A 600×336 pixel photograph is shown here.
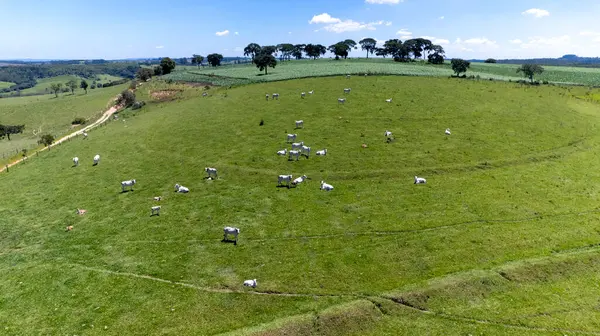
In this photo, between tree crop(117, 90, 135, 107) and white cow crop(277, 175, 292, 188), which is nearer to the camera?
white cow crop(277, 175, 292, 188)

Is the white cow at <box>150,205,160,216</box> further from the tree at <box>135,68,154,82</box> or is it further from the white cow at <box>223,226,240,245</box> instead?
the tree at <box>135,68,154,82</box>

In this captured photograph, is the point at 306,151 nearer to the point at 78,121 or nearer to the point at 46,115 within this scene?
the point at 78,121

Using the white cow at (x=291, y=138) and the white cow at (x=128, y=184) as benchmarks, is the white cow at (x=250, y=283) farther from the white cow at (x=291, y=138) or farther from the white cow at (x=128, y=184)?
the white cow at (x=291, y=138)

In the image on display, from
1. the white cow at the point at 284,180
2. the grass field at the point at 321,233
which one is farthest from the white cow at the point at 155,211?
the white cow at the point at 284,180

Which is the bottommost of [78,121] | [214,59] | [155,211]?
[155,211]

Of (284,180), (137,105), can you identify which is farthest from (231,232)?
(137,105)

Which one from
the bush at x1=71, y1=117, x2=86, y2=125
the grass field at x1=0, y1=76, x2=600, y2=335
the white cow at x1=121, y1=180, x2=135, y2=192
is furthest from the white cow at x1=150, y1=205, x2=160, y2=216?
the bush at x1=71, y1=117, x2=86, y2=125

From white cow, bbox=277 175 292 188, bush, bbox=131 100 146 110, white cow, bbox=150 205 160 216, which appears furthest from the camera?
bush, bbox=131 100 146 110

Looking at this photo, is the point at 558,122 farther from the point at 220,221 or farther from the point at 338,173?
the point at 220,221

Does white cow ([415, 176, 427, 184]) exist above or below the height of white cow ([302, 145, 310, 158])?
below

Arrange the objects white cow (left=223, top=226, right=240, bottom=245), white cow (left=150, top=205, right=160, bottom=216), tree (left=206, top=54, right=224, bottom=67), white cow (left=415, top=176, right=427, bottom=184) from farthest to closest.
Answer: tree (left=206, top=54, right=224, bottom=67), white cow (left=415, top=176, right=427, bottom=184), white cow (left=150, top=205, right=160, bottom=216), white cow (left=223, top=226, right=240, bottom=245)

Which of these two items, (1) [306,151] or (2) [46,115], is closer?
(1) [306,151]
